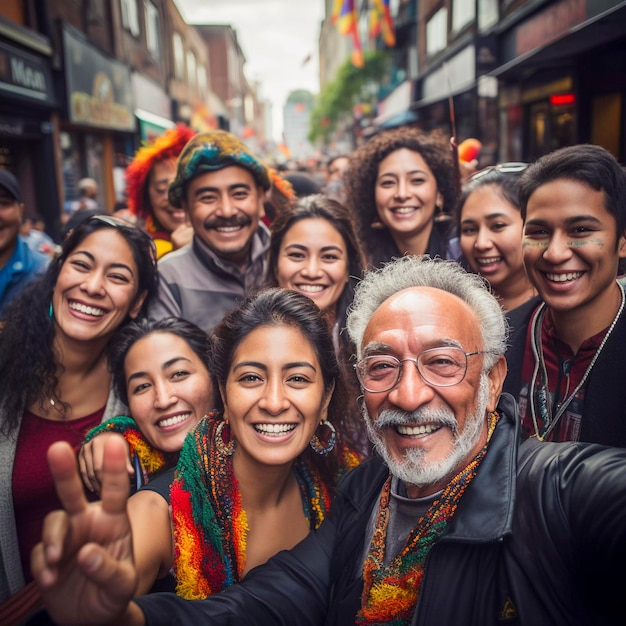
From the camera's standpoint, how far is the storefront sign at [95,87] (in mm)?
11164

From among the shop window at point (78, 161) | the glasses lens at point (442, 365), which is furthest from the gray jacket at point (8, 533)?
the shop window at point (78, 161)

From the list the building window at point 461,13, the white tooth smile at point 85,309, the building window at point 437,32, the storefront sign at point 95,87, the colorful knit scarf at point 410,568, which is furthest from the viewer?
the building window at point 437,32

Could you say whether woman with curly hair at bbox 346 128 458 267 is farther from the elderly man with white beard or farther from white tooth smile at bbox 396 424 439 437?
white tooth smile at bbox 396 424 439 437

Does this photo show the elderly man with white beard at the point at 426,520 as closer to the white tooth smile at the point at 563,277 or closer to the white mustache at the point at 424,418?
the white mustache at the point at 424,418

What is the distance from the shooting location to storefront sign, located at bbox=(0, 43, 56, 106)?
8.24 m

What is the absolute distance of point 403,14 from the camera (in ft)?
79.6

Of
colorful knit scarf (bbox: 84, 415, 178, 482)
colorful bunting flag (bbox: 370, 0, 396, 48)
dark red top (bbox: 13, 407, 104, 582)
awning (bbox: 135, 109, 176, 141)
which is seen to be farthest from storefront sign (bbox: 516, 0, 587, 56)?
awning (bbox: 135, 109, 176, 141)

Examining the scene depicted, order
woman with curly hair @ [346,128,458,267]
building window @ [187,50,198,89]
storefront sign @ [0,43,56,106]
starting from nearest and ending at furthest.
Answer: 1. woman with curly hair @ [346,128,458,267]
2. storefront sign @ [0,43,56,106]
3. building window @ [187,50,198,89]

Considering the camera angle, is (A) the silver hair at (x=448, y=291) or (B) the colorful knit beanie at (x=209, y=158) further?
(B) the colorful knit beanie at (x=209, y=158)

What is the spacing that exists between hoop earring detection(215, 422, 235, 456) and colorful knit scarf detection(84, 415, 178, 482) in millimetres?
363

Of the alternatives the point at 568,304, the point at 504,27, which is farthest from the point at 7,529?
the point at 504,27

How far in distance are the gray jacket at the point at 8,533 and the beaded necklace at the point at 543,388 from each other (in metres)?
2.09

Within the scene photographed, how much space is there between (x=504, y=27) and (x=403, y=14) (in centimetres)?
1516

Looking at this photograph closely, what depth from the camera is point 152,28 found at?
70.5 ft
